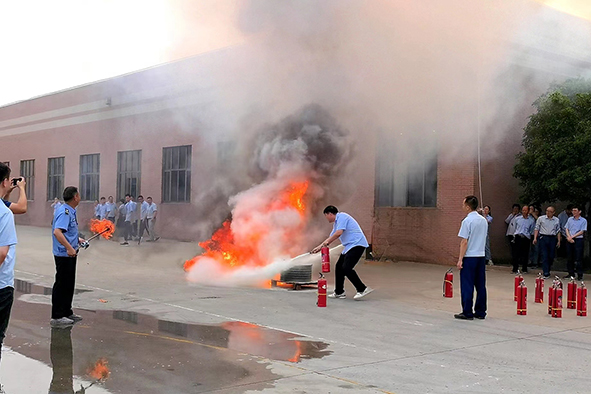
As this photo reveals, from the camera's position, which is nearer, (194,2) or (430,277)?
(194,2)

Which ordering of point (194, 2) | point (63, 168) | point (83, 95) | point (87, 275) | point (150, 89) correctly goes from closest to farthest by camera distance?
point (194, 2)
point (87, 275)
point (150, 89)
point (83, 95)
point (63, 168)

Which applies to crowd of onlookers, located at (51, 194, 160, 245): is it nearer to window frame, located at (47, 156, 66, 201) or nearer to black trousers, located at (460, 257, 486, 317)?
window frame, located at (47, 156, 66, 201)

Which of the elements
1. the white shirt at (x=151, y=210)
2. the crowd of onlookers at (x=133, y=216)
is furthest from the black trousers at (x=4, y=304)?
the white shirt at (x=151, y=210)

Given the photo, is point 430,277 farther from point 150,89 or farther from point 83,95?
point 83,95

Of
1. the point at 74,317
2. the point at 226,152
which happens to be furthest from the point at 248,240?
the point at 226,152

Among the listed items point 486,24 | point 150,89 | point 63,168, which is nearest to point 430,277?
point 486,24

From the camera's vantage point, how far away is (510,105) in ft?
44.1

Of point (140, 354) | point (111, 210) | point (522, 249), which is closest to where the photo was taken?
point (140, 354)

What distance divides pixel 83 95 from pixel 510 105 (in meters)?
15.2

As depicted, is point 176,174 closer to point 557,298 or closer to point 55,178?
point 55,178

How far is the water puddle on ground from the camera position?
192 inches

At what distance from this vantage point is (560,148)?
1312 centimetres

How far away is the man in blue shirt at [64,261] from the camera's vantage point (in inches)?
278

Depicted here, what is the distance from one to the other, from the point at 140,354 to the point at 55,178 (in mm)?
24814
